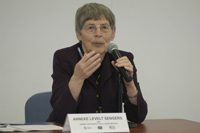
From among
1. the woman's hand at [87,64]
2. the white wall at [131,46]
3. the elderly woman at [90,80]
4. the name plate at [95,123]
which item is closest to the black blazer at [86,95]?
the elderly woman at [90,80]

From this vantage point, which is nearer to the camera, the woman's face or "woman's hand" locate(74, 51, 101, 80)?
"woman's hand" locate(74, 51, 101, 80)

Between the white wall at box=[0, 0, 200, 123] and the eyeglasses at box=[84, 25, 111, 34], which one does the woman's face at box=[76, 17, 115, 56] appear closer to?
the eyeglasses at box=[84, 25, 111, 34]

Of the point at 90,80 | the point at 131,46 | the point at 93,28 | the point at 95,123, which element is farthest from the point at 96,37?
the point at 131,46

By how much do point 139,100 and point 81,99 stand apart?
347mm

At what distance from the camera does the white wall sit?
2.87 m

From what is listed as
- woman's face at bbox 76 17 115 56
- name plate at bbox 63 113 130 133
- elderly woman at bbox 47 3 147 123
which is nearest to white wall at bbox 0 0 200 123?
elderly woman at bbox 47 3 147 123

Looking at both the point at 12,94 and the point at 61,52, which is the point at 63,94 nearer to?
the point at 61,52

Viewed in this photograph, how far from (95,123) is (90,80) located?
1.95 feet

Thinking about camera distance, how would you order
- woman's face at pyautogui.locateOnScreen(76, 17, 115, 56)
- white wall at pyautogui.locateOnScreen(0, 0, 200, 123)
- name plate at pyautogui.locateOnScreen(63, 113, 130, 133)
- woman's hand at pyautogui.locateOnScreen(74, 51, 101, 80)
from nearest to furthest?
name plate at pyautogui.locateOnScreen(63, 113, 130, 133), woman's hand at pyautogui.locateOnScreen(74, 51, 101, 80), woman's face at pyautogui.locateOnScreen(76, 17, 115, 56), white wall at pyautogui.locateOnScreen(0, 0, 200, 123)

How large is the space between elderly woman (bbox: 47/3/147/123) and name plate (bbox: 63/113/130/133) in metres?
0.40

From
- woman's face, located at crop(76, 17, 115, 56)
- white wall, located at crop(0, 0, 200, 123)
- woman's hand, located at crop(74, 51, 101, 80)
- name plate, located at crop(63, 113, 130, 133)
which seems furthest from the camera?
white wall, located at crop(0, 0, 200, 123)

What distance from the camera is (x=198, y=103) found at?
3449 millimetres

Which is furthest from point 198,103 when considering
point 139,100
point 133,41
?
point 139,100

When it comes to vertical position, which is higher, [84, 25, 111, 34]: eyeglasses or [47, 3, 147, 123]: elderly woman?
[84, 25, 111, 34]: eyeglasses
